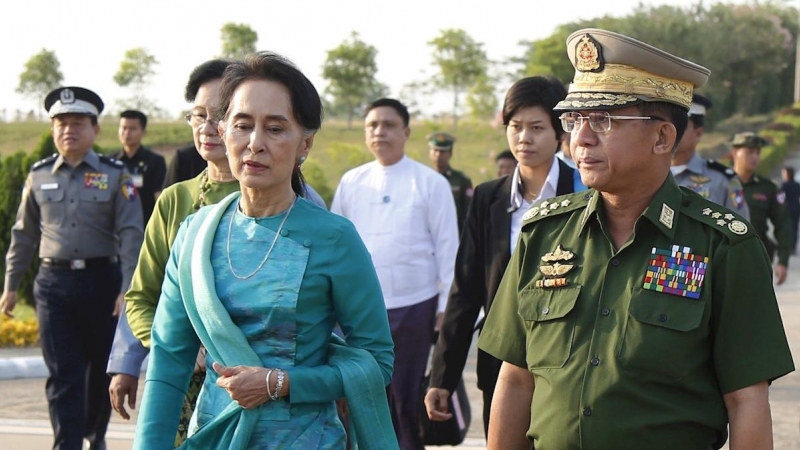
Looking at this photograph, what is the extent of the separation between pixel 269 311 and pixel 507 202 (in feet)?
7.51

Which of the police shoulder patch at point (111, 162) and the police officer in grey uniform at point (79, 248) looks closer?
the police officer in grey uniform at point (79, 248)

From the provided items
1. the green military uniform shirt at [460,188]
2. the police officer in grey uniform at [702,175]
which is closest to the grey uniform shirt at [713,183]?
the police officer in grey uniform at [702,175]

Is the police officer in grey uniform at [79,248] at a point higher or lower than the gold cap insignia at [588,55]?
lower

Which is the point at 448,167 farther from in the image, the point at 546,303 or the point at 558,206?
the point at 546,303

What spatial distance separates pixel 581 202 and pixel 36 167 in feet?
16.5

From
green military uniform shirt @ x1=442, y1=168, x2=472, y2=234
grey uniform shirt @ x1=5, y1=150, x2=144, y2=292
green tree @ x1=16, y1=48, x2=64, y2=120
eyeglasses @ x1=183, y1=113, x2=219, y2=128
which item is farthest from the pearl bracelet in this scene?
green tree @ x1=16, y1=48, x2=64, y2=120

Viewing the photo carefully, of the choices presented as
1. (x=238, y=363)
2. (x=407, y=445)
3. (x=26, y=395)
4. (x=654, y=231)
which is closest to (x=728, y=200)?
(x=407, y=445)

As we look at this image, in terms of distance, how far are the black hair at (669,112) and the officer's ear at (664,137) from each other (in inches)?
0.6

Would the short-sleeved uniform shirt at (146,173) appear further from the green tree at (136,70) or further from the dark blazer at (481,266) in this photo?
the green tree at (136,70)

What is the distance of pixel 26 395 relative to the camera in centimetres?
962

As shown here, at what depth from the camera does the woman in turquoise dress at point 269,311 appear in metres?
3.28

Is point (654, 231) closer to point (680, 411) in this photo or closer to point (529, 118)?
Answer: point (680, 411)

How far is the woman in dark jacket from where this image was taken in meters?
5.33

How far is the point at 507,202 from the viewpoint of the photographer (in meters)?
5.42
